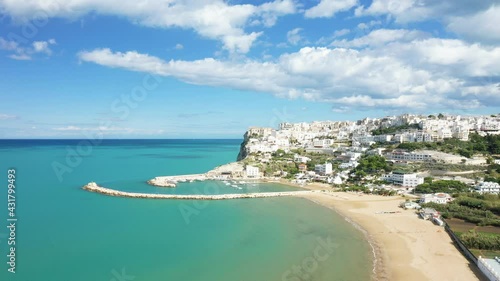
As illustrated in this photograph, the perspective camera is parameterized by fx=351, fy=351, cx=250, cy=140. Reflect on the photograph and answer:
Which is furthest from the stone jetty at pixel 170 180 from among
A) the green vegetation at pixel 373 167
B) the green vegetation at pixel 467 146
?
the green vegetation at pixel 467 146

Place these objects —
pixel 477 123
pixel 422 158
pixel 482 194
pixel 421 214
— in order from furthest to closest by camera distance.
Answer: pixel 477 123 < pixel 422 158 < pixel 482 194 < pixel 421 214

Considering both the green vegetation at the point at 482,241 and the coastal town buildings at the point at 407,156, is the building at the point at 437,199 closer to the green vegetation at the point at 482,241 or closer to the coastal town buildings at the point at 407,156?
the green vegetation at the point at 482,241

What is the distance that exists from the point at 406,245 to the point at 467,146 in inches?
1509

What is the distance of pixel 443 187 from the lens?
30297mm

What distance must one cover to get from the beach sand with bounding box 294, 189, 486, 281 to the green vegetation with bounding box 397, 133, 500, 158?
25835mm

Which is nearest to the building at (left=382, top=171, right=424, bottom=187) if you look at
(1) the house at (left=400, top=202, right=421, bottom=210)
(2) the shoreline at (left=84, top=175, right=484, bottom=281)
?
(2) the shoreline at (left=84, top=175, right=484, bottom=281)

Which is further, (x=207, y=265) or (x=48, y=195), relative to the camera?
(x=48, y=195)

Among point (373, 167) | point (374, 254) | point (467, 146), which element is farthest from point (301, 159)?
point (374, 254)

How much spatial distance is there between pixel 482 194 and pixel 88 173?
142ft

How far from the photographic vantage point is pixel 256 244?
17.9m

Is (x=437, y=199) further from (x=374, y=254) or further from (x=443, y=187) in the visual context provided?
(x=374, y=254)

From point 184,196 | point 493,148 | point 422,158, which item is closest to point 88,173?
point 184,196

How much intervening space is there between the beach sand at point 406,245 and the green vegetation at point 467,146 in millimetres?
25835

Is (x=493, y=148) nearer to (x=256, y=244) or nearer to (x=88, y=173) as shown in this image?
(x=256, y=244)
